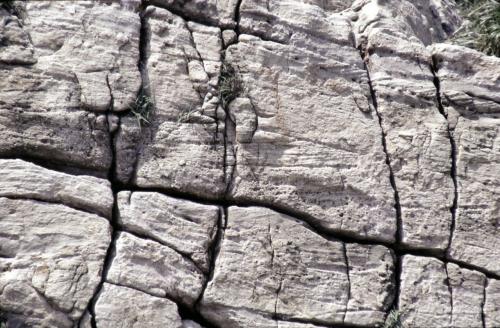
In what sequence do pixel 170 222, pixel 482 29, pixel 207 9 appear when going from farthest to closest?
pixel 482 29 → pixel 207 9 → pixel 170 222

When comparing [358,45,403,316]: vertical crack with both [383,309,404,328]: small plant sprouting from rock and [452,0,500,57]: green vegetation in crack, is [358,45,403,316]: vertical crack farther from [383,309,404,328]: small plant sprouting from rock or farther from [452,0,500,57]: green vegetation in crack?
[452,0,500,57]: green vegetation in crack

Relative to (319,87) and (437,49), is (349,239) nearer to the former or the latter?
(319,87)

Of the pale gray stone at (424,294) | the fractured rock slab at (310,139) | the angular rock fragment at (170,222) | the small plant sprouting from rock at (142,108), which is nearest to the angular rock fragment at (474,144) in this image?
the pale gray stone at (424,294)

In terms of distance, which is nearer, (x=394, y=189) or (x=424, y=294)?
(x=424, y=294)

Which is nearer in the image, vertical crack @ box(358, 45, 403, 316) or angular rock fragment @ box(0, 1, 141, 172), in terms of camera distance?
angular rock fragment @ box(0, 1, 141, 172)

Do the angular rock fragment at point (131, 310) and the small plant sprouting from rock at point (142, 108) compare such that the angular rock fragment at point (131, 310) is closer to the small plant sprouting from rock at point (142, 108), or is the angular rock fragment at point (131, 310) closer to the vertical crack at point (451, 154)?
the small plant sprouting from rock at point (142, 108)

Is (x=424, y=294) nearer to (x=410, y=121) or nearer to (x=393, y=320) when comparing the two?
(x=393, y=320)

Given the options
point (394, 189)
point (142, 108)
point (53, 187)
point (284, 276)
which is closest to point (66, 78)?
point (142, 108)

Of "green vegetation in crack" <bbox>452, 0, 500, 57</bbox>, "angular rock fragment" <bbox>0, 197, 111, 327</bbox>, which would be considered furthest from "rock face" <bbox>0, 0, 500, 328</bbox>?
"green vegetation in crack" <bbox>452, 0, 500, 57</bbox>
